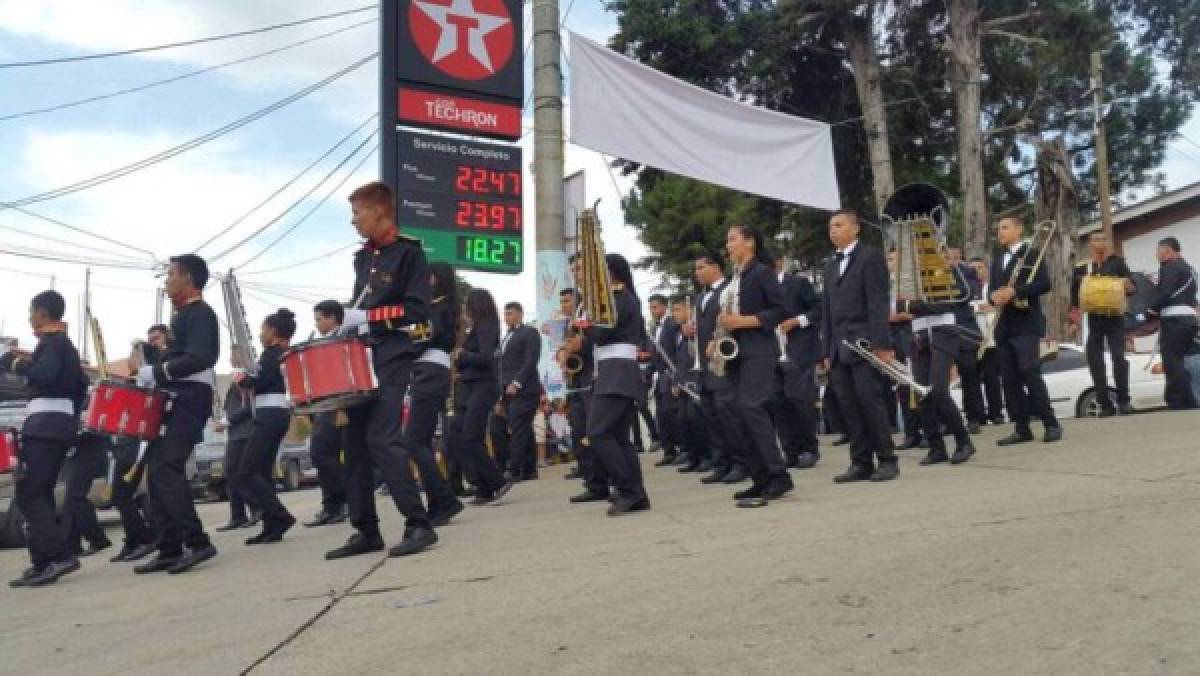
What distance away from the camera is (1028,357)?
27.4ft

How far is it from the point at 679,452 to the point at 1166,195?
19704mm

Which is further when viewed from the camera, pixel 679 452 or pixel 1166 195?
pixel 1166 195

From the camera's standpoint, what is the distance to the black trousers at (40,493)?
6.46 meters

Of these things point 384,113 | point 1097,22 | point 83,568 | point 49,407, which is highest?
point 1097,22

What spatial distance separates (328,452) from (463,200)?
17.8 ft

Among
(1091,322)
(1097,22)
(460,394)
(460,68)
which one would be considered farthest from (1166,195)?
(460,394)

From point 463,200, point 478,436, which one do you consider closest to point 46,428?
point 478,436

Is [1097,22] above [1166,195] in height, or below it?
above

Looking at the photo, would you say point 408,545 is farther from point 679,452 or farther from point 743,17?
point 743,17

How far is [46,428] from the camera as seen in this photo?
21.1 ft

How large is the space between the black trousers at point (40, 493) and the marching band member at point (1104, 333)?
9.39 meters

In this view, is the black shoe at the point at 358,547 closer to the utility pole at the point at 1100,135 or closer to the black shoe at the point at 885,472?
the black shoe at the point at 885,472

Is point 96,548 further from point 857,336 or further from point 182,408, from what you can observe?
point 857,336

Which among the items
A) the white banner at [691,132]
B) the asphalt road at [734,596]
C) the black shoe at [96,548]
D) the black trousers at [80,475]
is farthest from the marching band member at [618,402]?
the white banner at [691,132]
